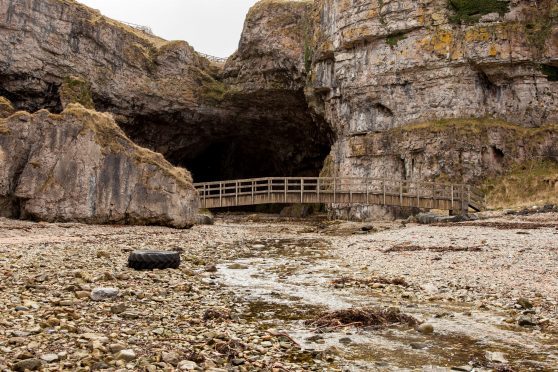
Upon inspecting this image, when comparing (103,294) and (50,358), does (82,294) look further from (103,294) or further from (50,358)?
(50,358)

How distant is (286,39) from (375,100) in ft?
43.8

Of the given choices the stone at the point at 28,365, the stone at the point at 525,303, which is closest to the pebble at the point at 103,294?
the stone at the point at 28,365

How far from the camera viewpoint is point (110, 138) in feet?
80.0

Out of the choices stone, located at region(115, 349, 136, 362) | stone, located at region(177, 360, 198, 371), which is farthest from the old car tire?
stone, located at region(177, 360, 198, 371)

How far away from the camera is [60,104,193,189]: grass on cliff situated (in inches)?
940

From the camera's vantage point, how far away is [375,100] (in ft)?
145

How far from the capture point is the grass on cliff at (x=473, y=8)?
4081 centimetres

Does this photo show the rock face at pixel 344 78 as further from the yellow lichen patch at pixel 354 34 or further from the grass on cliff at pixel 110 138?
the grass on cliff at pixel 110 138

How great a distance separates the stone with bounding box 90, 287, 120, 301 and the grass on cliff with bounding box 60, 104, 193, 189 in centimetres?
1678

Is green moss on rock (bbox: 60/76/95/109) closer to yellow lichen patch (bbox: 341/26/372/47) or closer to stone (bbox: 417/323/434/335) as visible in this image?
yellow lichen patch (bbox: 341/26/372/47)

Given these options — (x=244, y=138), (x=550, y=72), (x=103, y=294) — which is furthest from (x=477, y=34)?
(x=103, y=294)

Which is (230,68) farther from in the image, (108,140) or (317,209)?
(108,140)

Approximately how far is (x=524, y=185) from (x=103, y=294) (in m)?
35.6

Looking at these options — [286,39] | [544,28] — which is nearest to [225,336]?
[544,28]
